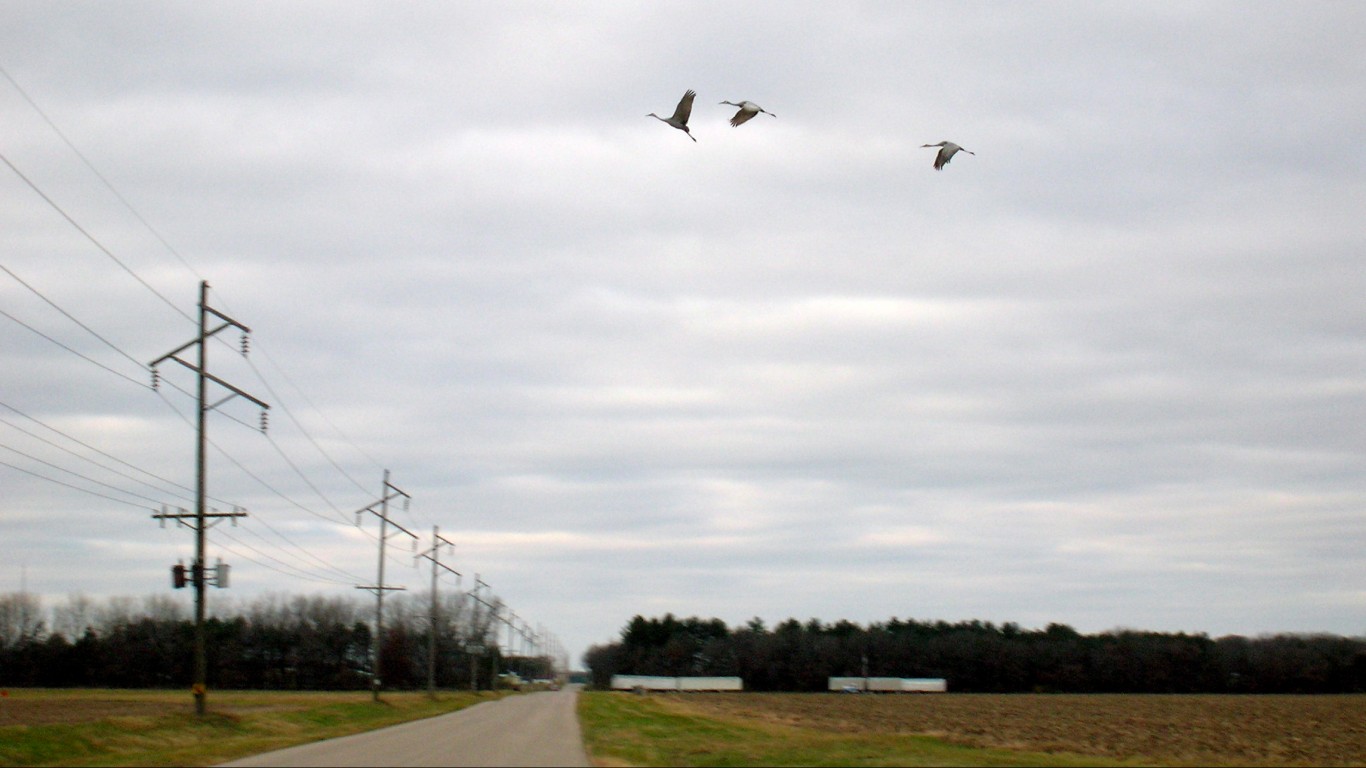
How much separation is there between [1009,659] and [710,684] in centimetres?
3845

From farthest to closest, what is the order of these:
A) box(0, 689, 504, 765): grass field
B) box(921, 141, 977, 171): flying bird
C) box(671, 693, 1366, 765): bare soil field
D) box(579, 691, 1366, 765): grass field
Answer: box(671, 693, 1366, 765): bare soil field → box(579, 691, 1366, 765): grass field → box(0, 689, 504, 765): grass field → box(921, 141, 977, 171): flying bird

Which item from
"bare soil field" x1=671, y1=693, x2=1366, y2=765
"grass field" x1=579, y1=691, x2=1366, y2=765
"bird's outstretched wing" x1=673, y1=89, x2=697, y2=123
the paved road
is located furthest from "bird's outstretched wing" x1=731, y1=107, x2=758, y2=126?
"bare soil field" x1=671, y1=693, x2=1366, y2=765

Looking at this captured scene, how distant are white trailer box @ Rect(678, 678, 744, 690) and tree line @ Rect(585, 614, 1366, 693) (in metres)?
15.6

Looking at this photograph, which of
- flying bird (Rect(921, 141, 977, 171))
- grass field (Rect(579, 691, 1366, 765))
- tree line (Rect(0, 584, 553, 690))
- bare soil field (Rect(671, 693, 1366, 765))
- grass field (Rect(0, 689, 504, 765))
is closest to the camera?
flying bird (Rect(921, 141, 977, 171))

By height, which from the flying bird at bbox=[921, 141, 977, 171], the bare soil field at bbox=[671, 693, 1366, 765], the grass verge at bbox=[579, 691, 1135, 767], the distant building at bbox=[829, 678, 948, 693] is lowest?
the distant building at bbox=[829, 678, 948, 693]

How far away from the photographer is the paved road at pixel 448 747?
1013 inches

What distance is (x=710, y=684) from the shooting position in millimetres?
156375

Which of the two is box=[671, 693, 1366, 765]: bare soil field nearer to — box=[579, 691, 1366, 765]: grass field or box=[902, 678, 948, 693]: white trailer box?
box=[579, 691, 1366, 765]: grass field

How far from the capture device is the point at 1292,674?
468 ft

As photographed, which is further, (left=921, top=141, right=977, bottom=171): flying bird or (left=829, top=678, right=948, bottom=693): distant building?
(left=829, top=678, right=948, bottom=693): distant building

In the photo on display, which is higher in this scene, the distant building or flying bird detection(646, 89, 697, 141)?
flying bird detection(646, 89, 697, 141)

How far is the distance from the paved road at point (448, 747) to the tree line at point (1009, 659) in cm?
12409

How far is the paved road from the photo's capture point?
2572 centimetres

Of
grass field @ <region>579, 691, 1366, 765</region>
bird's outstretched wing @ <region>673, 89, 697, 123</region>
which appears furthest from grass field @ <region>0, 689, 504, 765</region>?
bird's outstretched wing @ <region>673, 89, 697, 123</region>
